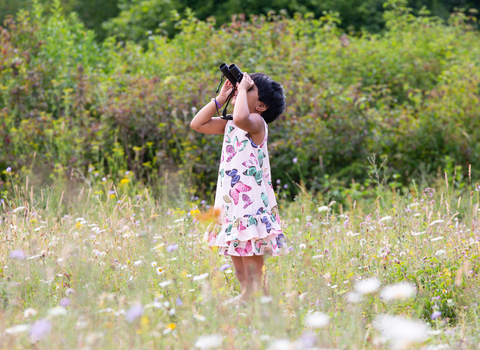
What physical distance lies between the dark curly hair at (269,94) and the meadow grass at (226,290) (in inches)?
28.0

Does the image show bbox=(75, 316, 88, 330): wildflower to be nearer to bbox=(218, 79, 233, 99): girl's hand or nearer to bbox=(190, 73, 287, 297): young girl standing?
bbox=(190, 73, 287, 297): young girl standing

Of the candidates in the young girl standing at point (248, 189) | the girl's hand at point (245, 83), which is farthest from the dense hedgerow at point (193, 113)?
the girl's hand at point (245, 83)

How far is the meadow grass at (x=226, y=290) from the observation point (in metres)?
1.97

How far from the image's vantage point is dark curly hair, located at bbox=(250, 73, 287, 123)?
3.00m

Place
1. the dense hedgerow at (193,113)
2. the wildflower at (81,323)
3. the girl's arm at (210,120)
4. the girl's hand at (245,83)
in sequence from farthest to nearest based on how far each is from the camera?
the dense hedgerow at (193,113) → the girl's arm at (210,120) → the girl's hand at (245,83) → the wildflower at (81,323)

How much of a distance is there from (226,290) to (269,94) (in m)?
1.13

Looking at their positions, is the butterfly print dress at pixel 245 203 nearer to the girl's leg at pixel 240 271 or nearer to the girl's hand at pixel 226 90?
the girl's leg at pixel 240 271

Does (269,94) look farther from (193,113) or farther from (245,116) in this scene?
(193,113)

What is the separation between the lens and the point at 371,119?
271 inches

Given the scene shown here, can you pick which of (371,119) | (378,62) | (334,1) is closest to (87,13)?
(334,1)

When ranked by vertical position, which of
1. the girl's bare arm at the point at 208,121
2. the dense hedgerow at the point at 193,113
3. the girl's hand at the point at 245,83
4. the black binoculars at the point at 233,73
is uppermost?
the black binoculars at the point at 233,73

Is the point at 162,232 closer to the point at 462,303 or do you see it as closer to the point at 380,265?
the point at 380,265

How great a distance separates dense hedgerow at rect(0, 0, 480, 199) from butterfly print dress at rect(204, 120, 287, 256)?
117 inches

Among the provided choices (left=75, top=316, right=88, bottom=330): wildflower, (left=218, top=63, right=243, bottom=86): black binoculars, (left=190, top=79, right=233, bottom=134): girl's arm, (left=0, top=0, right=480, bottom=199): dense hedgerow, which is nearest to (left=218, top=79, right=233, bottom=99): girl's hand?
(left=190, top=79, right=233, bottom=134): girl's arm
